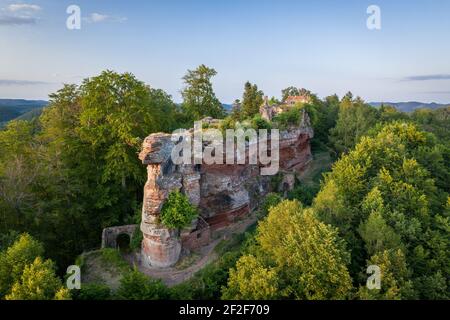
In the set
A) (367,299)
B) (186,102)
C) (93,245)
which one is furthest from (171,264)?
(186,102)

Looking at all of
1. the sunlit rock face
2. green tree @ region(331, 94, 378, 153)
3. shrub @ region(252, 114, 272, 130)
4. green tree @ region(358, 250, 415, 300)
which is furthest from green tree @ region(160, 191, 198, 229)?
green tree @ region(331, 94, 378, 153)

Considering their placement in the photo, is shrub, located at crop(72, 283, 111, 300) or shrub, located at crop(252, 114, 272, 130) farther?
shrub, located at crop(252, 114, 272, 130)

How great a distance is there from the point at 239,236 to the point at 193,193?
5271mm

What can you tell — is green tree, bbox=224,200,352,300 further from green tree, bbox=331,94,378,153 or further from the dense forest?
green tree, bbox=331,94,378,153

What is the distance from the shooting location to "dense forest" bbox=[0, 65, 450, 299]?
15414mm

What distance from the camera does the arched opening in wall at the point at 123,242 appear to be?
27.3 meters

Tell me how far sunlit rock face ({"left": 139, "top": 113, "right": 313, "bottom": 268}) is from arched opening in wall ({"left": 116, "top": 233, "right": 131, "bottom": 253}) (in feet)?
9.74

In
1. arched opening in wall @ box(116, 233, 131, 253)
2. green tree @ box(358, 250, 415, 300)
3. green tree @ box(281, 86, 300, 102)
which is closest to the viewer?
green tree @ box(358, 250, 415, 300)

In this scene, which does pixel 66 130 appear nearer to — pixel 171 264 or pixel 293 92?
pixel 171 264

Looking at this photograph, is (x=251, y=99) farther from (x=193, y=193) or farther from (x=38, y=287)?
(x=38, y=287)

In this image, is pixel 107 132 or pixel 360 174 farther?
pixel 107 132

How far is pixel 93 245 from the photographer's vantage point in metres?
28.1

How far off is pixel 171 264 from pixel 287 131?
19.1 meters
